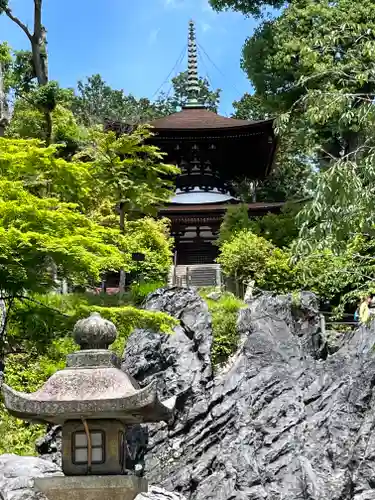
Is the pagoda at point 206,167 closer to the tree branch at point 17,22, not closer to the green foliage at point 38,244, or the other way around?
the tree branch at point 17,22

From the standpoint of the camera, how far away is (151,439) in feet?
A: 53.6

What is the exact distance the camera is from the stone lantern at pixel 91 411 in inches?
214

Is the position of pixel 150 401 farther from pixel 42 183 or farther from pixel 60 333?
pixel 42 183

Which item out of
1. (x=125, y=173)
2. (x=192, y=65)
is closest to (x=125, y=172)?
(x=125, y=173)

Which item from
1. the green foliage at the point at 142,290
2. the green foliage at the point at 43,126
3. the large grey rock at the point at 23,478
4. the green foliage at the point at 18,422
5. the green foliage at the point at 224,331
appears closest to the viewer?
the large grey rock at the point at 23,478

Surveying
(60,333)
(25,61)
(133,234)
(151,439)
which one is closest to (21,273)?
(60,333)

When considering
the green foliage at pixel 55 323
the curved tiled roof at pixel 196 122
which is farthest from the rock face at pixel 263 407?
the curved tiled roof at pixel 196 122

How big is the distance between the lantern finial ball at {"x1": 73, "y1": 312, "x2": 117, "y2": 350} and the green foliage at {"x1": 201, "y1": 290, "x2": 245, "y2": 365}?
13184 millimetres

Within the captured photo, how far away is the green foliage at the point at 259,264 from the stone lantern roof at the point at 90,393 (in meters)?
15.7

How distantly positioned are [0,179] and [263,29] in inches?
827

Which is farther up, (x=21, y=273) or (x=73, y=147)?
(x=73, y=147)

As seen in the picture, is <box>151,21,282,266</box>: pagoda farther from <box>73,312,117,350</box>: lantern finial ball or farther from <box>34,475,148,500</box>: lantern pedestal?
<box>34,475,148,500</box>: lantern pedestal

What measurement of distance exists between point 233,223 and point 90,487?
62.7 feet

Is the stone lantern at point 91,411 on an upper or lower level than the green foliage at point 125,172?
lower
